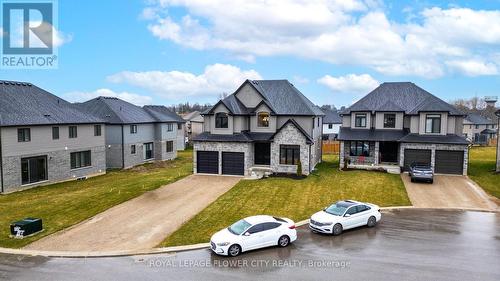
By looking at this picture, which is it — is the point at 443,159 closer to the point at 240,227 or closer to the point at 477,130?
the point at 240,227

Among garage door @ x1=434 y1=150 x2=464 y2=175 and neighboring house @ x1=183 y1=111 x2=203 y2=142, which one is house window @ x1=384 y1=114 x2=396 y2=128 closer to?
garage door @ x1=434 y1=150 x2=464 y2=175

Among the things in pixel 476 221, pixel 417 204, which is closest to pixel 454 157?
pixel 417 204

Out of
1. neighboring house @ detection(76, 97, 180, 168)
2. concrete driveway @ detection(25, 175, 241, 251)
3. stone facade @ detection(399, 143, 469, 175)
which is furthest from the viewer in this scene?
neighboring house @ detection(76, 97, 180, 168)

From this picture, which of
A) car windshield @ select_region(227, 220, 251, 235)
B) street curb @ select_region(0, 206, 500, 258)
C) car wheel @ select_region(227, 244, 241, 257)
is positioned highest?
car windshield @ select_region(227, 220, 251, 235)

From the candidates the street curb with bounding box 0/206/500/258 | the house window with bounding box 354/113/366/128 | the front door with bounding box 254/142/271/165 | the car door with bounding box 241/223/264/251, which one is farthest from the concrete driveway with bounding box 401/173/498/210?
the street curb with bounding box 0/206/500/258

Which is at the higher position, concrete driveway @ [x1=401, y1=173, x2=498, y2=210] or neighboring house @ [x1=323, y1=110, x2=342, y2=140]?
neighboring house @ [x1=323, y1=110, x2=342, y2=140]

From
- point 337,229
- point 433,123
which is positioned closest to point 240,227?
point 337,229

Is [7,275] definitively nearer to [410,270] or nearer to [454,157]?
[410,270]
